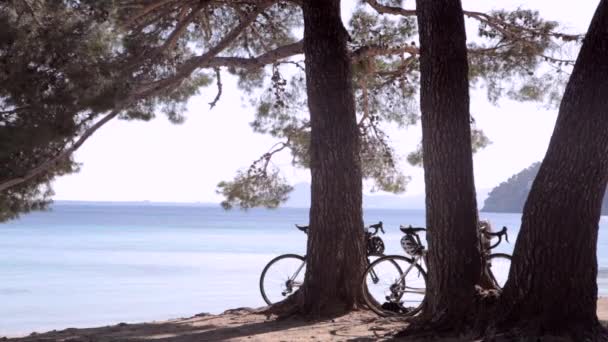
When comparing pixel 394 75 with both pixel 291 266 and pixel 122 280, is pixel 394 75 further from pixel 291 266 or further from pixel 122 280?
pixel 122 280

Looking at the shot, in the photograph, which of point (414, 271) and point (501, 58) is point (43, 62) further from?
point (501, 58)

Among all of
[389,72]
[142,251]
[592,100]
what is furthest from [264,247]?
[592,100]

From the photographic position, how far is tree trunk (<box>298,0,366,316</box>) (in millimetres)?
7199

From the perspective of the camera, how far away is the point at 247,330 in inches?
265

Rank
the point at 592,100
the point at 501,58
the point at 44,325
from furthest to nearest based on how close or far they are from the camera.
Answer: the point at 44,325 → the point at 501,58 → the point at 592,100

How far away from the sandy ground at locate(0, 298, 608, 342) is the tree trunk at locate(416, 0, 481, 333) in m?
0.50

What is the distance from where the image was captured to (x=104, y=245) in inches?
1300

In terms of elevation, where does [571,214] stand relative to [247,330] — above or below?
above

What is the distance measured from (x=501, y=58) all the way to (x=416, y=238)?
2.57 m

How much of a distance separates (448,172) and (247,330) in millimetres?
1942

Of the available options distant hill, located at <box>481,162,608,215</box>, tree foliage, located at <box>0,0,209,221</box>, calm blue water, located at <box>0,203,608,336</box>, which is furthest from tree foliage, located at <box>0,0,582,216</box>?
distant hill, located at <box>481,162,608,215</box>

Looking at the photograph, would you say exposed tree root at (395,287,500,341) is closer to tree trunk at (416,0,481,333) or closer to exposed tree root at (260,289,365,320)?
tree trunk at (416,0,481,333)

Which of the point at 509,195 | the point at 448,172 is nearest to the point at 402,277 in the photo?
the point at 448,172

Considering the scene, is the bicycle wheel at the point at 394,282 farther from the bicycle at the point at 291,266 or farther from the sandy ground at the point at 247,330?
the sandy ground at the point at 247,330
